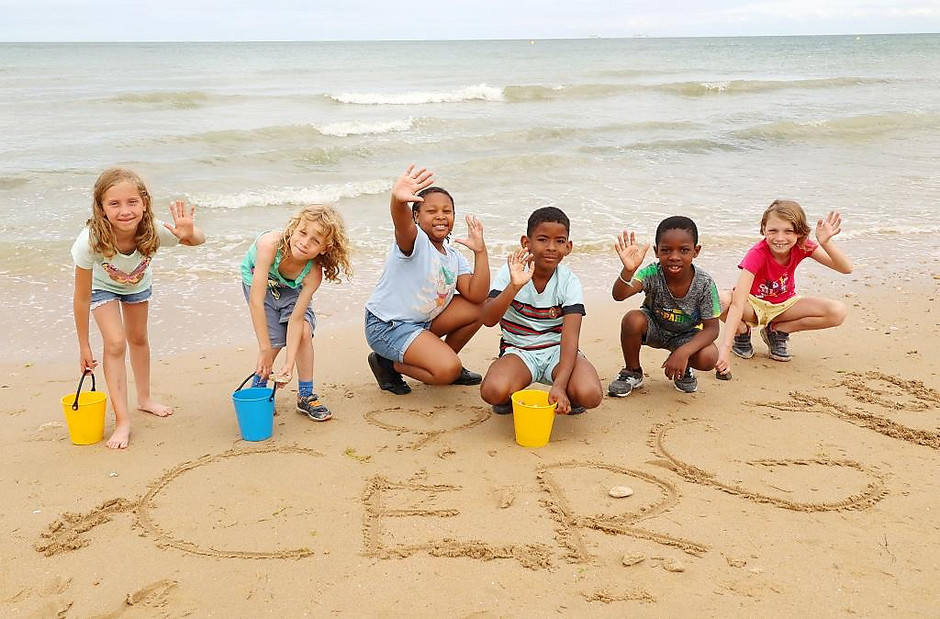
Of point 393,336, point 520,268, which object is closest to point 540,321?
point 520,268

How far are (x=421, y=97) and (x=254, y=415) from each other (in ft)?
72.0

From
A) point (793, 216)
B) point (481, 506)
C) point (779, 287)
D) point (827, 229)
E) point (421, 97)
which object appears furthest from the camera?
point (421, 97)

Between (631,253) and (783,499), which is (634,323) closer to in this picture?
(631,253)

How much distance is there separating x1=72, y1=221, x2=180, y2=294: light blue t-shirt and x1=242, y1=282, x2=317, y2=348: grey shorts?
1.77 feet

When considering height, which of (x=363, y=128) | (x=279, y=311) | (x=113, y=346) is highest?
(x=363, y=128)

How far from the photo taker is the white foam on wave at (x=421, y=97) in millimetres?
23688

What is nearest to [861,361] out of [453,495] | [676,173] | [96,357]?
[453,495]

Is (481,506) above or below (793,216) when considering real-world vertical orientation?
below

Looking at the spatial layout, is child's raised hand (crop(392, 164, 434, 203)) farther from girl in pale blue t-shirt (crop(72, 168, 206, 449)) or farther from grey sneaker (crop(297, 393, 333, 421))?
grey sneaker (crop(297, 393, 333, 421))

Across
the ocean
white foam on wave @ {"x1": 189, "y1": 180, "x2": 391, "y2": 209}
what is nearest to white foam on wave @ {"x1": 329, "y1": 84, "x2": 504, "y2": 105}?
the ocean

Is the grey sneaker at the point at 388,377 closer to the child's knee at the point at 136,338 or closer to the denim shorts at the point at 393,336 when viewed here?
the denim shorts at the point at 393,336

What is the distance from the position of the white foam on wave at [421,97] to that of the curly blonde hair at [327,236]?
19.8 m

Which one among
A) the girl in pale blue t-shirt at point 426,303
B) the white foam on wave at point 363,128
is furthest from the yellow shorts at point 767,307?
the white foam on wave at point 363,128

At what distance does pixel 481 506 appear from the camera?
11.3 feet
